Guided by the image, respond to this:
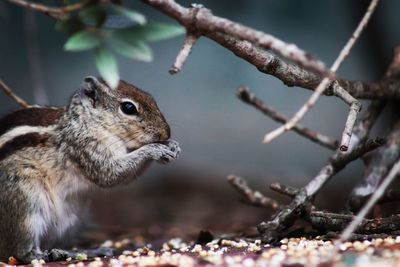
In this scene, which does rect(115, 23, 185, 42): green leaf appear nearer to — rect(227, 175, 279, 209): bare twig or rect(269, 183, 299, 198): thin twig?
rect(269, 183, 299, 198): thin twig

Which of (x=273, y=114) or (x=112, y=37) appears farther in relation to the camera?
(x=273, y=114)

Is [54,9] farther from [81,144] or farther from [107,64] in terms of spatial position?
[81,144]

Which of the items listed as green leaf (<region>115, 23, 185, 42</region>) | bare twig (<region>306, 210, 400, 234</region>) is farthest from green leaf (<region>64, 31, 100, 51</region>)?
bare twig (<region>306, 210, 400, 234</region>)

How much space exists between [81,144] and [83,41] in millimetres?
1552

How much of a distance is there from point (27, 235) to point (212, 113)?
348cm

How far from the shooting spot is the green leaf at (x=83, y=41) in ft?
9.21

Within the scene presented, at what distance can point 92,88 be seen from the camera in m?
4.39

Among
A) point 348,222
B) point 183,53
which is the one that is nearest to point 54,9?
point 183,53

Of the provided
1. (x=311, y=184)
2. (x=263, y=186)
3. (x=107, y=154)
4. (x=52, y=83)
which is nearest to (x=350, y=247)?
(x=311, y=184)

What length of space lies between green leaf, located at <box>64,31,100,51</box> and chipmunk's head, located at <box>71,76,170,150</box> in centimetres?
143

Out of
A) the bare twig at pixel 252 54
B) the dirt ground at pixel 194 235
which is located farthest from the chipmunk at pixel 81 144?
the bare twig at pixel 252 54

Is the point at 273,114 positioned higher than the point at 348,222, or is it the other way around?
the point at 273,114

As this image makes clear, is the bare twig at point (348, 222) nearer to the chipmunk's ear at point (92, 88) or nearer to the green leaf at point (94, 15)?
the chipmunk's ear at point (92, 88)

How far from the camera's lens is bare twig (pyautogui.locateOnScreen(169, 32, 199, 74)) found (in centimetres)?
313
